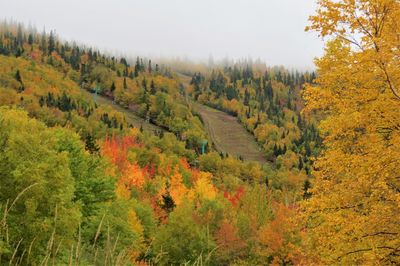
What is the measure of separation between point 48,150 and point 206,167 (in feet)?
382

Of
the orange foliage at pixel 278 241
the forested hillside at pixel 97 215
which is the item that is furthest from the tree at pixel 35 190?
the orange foliage at pixel 278 241

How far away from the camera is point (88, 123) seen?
465 ft

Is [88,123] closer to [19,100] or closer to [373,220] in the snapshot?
[19,100]

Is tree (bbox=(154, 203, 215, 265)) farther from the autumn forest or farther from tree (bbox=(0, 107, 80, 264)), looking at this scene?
tree (bbox=(0, 107, 80, 264))

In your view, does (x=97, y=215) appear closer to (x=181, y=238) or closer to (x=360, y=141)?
(x=181, y=238)

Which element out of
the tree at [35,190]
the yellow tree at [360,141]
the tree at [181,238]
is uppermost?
the yellow tree at [360,141]

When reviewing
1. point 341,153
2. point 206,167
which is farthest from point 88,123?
point 341,153

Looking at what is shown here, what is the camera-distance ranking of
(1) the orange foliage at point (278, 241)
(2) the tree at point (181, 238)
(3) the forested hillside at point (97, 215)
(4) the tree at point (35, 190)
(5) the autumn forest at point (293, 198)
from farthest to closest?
(2) the tree at point (181, 238), (1) the orange foliage at point (278, 241), (4) the tree at point (35, 190), (3) the forested hillside at point (97, 215), (5) the autumn forest at point (293, 198)

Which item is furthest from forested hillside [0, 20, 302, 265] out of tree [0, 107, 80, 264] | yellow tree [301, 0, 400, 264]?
yellow tree [301, 0, 400, 264]

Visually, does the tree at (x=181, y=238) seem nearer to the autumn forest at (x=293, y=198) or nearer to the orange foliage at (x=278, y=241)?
the autumn forest at (x=293, y=198)

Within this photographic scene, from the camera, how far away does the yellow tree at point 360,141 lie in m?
10.3

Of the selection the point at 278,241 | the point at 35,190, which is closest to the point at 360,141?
the point at 35,190

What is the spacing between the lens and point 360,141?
1158 cm

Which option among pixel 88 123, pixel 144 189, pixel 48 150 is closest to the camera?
pixel 48 150
